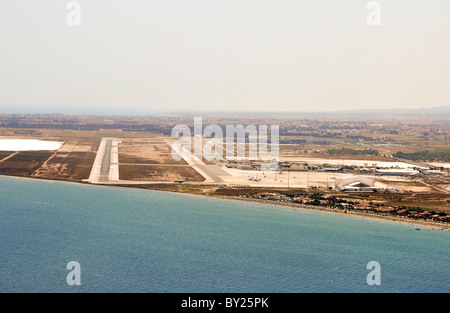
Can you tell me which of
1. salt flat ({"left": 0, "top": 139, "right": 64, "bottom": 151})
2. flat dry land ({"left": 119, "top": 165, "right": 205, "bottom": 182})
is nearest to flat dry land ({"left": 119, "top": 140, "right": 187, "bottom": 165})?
flat dry land ({"left": 119, "top": 165, "right": 205, "bottom": 182})

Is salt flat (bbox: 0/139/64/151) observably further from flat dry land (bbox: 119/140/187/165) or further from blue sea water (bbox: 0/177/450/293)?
blue sea water (bbox: 0/177/450/293)

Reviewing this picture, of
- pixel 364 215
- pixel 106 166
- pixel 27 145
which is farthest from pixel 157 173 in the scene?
pixel 27 145

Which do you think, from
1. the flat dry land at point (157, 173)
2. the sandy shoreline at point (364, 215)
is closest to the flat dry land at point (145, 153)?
the flat dry land at point (157, 173)

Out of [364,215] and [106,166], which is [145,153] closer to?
[106,166]

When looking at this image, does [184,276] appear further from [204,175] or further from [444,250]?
[204,175]
